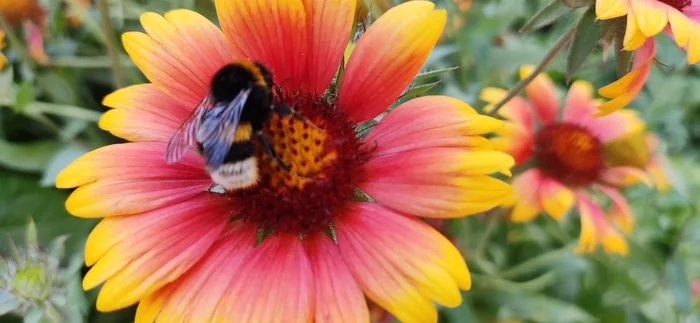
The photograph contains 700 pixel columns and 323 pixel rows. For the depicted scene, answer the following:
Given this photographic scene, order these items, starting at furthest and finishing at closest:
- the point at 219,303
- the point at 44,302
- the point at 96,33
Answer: the point at 96,33 → the point at 44,302 → the point at 219,303

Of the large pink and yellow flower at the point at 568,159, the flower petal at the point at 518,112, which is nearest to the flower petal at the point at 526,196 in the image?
the large pink and yellow flower at the point at 568,159

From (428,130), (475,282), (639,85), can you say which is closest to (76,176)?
(428,130)

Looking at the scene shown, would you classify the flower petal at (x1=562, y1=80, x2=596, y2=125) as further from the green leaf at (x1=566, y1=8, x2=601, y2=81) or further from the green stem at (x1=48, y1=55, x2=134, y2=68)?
the green stem at (x1=48, y1=55, x2=134, y2=68)

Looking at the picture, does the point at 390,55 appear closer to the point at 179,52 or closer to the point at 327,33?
the point at 327,33

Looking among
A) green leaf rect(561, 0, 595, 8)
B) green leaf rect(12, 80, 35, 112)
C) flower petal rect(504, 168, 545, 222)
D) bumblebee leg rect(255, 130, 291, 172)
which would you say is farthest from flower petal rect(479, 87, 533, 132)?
green leaf rect(12, 80, 35, 112)

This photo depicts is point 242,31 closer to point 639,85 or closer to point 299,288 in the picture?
point 299,288

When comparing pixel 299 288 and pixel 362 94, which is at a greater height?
pixel 362 94

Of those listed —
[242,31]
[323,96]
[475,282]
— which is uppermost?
[242,31]
